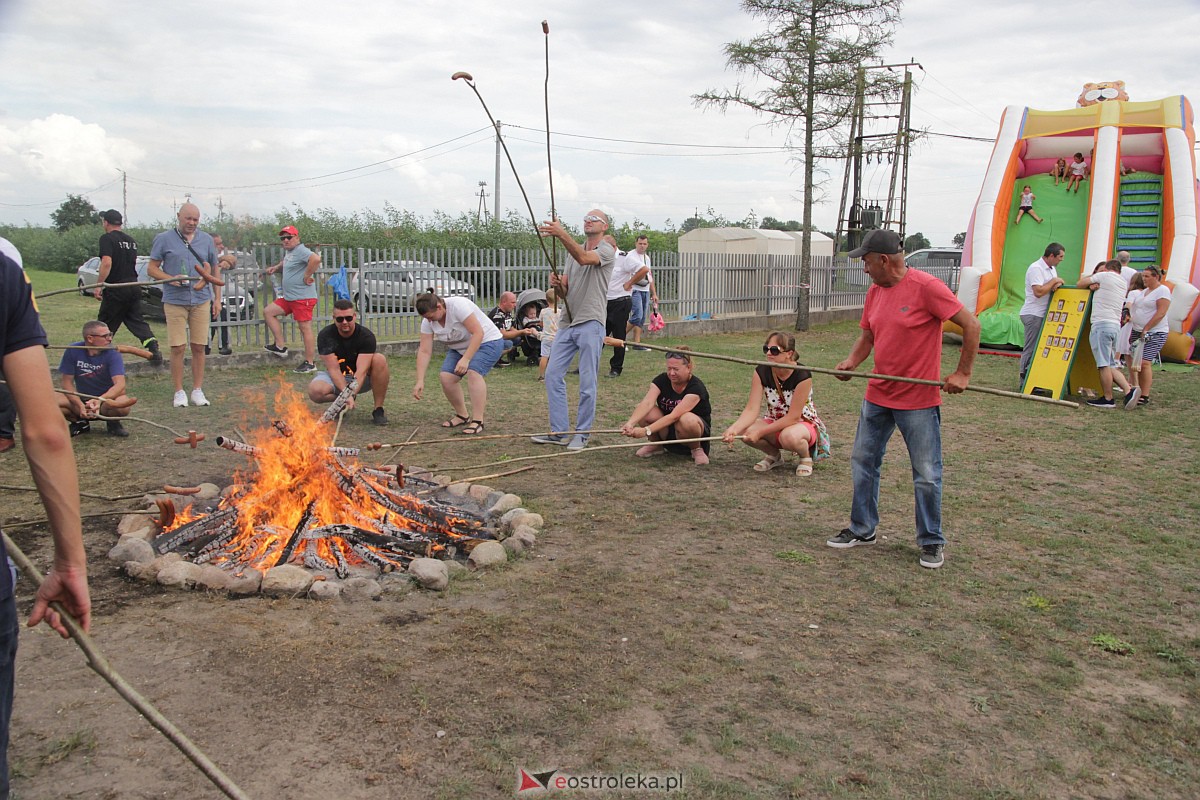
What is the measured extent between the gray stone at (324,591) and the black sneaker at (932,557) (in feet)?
10.8

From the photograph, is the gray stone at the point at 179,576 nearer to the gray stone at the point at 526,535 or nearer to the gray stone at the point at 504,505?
the gray stone at the point at 526,535

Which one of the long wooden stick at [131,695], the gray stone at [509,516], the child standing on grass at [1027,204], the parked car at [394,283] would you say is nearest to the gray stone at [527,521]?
the gray stone at [509,516]

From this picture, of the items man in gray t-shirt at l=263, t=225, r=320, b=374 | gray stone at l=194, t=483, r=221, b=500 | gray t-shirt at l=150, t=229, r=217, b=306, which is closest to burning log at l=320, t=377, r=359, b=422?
gray stone at l=194, t=483, r=221, b=500

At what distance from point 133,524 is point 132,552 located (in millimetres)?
616

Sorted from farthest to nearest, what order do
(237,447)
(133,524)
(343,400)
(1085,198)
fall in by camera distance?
(1085,198), (343,400), (237,447), (133,524)

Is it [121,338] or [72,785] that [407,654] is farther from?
[121,338]

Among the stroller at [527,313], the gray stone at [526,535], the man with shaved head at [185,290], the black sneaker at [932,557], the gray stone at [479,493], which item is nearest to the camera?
the black sneaker at [932,557]

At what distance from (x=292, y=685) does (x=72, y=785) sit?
2.77 ft

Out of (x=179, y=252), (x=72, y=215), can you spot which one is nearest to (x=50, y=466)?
(x=179, y=252)

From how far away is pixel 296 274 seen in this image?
1151cm

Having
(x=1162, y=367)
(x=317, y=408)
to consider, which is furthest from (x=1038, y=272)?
(x=317, y=408)

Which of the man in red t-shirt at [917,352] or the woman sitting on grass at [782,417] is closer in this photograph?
the man in red t-shirt at [917,352]

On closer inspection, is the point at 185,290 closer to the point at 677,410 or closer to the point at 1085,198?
the point at 677,410

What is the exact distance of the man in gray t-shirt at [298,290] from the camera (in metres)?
11.3
